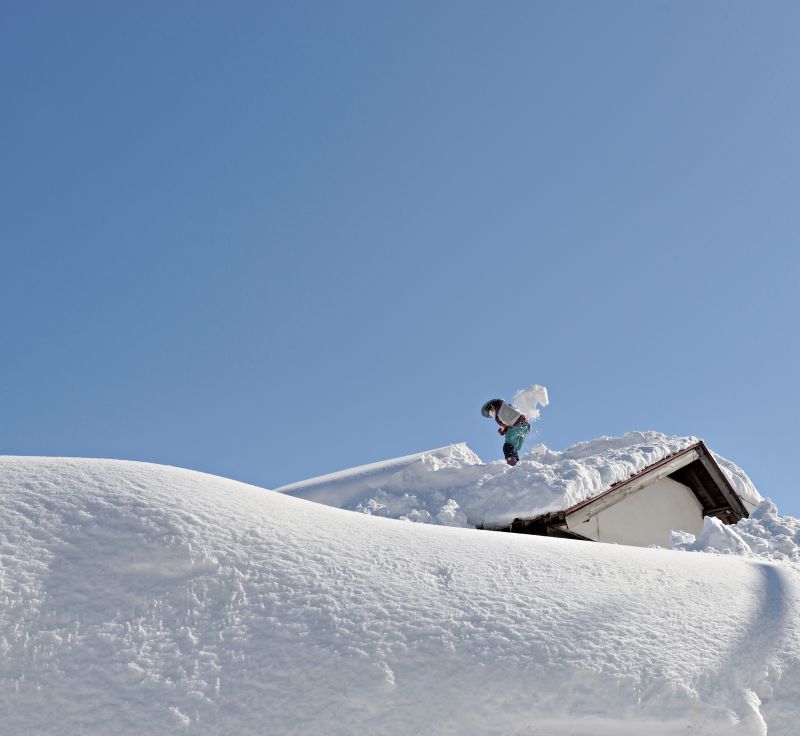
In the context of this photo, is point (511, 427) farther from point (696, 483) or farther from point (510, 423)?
point (696, 483)

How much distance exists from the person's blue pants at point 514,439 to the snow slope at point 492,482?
1.09 ft

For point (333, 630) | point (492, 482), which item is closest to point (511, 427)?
point (492, 482)

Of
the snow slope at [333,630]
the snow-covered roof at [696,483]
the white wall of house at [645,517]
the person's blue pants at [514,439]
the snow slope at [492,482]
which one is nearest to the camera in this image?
the snow slope at [333,630]

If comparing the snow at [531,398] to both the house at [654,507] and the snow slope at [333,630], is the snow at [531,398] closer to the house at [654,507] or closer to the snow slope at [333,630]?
the house at [654,507]

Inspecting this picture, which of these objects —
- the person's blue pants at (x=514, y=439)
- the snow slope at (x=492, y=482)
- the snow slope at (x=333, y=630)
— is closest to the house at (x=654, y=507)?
the snow slope at (x=492, y=482)

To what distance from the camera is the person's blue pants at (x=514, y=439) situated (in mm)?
10797

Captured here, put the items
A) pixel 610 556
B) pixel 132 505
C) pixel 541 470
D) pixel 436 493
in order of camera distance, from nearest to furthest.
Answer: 1. pixel 132 505
2. pixel 610 556
3. pixel 541 470
4. pixel 436 493

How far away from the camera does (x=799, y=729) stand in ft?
10.5

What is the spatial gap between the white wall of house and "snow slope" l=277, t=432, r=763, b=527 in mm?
376

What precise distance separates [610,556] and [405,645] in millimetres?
1669

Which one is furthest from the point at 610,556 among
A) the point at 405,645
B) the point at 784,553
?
the point at 784,553

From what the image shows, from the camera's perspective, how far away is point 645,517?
9.72m

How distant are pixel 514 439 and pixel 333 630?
7725mm

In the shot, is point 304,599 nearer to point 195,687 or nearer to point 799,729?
point 195,687
